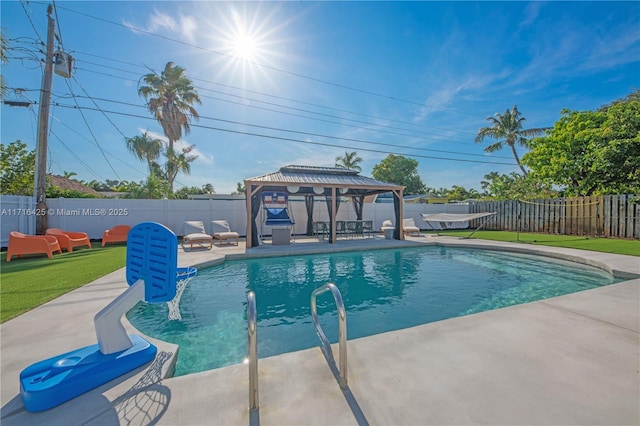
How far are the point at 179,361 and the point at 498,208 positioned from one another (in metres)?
19.0

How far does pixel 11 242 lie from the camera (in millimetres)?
7047

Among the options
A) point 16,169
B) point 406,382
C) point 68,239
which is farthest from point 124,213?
point 406,382

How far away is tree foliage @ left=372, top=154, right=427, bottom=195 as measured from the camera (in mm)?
34594

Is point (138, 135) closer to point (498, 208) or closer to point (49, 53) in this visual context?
point (49, 53)

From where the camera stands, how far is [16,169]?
47.9 ft

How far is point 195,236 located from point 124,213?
496 centimetres

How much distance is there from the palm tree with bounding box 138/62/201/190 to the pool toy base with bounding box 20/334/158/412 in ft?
60.8

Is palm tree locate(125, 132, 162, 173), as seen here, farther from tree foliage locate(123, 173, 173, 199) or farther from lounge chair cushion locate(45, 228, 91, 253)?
lounge chair cushion locate(45, 228, 91, 253)

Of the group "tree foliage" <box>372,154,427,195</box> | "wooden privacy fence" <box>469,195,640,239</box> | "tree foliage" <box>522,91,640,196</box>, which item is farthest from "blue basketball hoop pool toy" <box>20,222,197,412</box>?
"tree foliage" <box>372,154,427,195</box>

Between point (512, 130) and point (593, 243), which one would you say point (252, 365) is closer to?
point (593, 243)

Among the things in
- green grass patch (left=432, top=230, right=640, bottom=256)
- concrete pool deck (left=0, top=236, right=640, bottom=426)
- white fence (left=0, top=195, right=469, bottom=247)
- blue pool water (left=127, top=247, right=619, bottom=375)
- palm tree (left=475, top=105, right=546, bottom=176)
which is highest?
palm tree (left=475, top=105, right=546, bottom=176)

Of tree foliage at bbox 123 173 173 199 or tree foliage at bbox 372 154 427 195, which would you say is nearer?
tree foliage at bbox 123 173 173 199

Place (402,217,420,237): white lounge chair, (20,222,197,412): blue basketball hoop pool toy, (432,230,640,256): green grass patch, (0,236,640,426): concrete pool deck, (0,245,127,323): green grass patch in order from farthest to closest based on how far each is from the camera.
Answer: (402,217,420,237): white lounge chair, (432,230,640,256): green grass patch, (0,245,127,323): green grass patch, (20,222,197,412): blue basketball hoop pool toy, (0,236,640,426): concrete pool deck

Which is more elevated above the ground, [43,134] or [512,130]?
[512,130]
